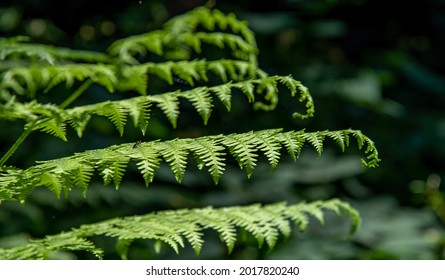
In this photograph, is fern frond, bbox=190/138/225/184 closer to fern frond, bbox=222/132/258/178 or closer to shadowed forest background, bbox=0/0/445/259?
fern frond, bbox=222/132/258/178

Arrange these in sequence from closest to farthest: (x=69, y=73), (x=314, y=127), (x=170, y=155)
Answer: (x=170, y=155) → (x=69, y=73) → (x=314, y=127)

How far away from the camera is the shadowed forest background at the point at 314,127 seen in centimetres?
263

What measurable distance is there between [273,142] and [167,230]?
0.84 ft

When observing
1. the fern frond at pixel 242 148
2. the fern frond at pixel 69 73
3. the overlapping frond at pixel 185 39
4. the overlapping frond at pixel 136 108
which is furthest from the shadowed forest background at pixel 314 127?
the fern frond at pixel 242 148

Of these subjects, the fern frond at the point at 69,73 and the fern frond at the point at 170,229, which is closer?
the fern frond at the point at 170,229

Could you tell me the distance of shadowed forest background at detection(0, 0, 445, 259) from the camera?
263 cm

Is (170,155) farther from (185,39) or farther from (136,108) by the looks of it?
(185,39)

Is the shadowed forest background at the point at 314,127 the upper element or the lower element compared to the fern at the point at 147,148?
lower

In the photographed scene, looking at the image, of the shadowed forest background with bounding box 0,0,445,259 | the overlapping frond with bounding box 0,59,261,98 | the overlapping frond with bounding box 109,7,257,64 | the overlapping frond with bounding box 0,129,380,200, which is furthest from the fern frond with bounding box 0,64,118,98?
the shadowed forest background with bounding box 0,0,445,259

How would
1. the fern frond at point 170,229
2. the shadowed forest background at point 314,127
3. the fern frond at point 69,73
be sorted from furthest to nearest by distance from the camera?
the shadowed forest background at point 314,127 → the fern frond at point 69,73 → the fern frond at point 170,229

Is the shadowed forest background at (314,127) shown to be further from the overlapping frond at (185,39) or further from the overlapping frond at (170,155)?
the overlapping frond at (170,155)

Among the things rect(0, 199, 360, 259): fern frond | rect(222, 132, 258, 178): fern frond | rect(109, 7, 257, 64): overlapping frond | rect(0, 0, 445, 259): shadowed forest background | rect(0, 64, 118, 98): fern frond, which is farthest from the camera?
rect(0, 0, 445, 259): shadowed forest background

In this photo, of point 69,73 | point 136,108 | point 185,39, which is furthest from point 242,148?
point 185,39

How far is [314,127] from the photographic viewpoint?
3.42 meters
